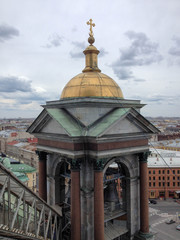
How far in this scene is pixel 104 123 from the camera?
15305 millimetres

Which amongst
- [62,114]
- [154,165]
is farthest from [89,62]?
[154,165]

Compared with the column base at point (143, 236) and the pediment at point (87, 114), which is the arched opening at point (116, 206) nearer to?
the column base at point (143, 236)

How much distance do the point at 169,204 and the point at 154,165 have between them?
510 inches

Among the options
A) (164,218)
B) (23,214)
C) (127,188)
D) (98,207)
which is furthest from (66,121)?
(164,218)

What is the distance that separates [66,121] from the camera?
51.7 ft

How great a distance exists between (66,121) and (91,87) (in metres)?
3.04

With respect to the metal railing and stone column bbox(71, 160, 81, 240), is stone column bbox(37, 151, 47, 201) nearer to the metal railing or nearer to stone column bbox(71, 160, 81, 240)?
the metal railing

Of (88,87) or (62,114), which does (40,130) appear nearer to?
(62,114)

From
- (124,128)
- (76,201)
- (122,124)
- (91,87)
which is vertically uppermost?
(91,87)

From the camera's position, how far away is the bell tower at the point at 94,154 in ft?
48.9

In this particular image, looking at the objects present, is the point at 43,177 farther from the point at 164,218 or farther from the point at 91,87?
the point at 164,218

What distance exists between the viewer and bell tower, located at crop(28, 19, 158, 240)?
48.9 ft

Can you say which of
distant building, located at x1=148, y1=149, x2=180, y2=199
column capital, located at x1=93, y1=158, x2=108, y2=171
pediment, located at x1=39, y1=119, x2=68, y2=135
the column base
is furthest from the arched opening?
distant building, located at x1=148, y1=149, x2=180, y2=199

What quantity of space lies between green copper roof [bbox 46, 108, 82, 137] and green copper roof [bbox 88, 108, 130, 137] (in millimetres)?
936
